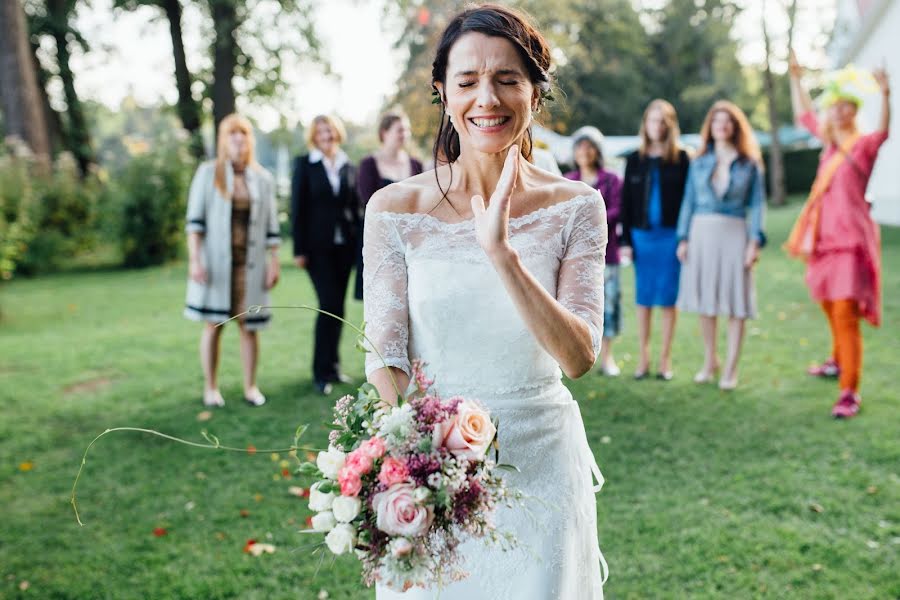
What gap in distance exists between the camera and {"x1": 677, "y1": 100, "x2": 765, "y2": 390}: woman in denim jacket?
651cm

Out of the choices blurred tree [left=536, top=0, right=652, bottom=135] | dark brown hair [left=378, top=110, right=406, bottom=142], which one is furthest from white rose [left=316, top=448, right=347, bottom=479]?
blurred tree [left=536, top=0, right=652, bottom=135]

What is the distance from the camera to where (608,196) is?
7.27 metres

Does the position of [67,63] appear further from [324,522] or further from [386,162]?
[324,522]

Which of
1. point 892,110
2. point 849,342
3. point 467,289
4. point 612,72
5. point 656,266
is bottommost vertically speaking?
point 849,342

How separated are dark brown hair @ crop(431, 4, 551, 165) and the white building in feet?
61.1

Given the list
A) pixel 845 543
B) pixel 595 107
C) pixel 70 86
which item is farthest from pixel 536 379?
pixel 595 107

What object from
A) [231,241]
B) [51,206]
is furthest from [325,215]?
[51,206]

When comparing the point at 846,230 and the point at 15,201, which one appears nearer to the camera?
the point at 846,230

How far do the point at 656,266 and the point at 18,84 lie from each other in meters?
16.3

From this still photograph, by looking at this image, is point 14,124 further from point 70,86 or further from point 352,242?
point 352,242

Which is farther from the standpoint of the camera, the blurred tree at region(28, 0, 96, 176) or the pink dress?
the blurred tree at region(28, 0, 96, 176)

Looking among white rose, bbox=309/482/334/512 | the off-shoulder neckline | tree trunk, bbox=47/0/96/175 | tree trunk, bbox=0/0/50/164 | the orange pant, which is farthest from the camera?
tree trunk, bbox=47/0/96/175

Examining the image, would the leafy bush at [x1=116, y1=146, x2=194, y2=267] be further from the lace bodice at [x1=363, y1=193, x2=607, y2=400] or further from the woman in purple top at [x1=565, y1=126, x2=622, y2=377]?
the lace bodice at [x1=363, y1=193, x2=607, y2=400]

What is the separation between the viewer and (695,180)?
6664 mm
